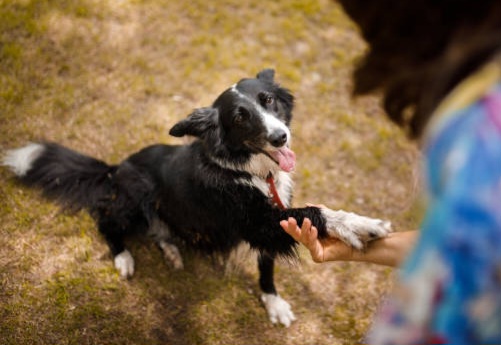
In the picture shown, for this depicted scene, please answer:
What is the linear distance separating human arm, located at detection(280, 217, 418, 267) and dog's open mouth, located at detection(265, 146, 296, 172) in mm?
486

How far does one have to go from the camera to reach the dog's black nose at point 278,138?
2.49 meters

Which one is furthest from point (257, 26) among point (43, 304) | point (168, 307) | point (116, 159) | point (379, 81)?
point (379, 81)

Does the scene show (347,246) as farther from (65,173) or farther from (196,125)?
(65,173)

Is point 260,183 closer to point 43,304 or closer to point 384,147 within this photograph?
point 43,304

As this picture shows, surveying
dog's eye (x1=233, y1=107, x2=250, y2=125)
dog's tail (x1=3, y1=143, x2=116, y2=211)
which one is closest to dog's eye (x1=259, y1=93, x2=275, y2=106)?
dog's eye (x1=233, y1=107, x2=250, y2=125)

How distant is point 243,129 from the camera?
8.51 ft

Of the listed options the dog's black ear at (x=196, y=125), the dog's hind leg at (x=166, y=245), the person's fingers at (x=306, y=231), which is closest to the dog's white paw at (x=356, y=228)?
the person's fingers at (x=306, y=231)

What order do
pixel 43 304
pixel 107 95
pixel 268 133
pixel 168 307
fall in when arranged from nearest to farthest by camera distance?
1. pixel 268 133
2. pixel 43 304
3. pixel 168 307
4. pixel 107 95

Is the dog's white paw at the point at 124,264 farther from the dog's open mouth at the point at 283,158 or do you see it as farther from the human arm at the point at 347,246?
the human arm at the point at 347,246

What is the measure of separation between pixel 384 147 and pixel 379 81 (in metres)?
2.94

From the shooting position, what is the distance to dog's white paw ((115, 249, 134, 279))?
3105 mm

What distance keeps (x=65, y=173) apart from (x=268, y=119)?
159 cm

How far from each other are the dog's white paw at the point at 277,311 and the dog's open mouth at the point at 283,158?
101cm

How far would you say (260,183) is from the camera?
264cm
